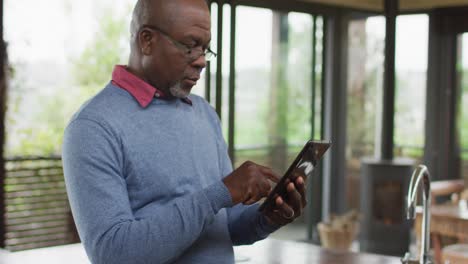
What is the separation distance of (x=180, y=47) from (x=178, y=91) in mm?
103

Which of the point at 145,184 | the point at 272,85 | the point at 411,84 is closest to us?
the point at 145,184

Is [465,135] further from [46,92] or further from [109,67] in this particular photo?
[46,92]

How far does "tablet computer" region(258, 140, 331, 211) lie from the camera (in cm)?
149

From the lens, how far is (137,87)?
5.23ft

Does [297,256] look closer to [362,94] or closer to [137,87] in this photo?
[137,87]

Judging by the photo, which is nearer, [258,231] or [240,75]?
[258,231]

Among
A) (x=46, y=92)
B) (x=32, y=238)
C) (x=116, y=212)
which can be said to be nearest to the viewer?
(x=116, y=212)

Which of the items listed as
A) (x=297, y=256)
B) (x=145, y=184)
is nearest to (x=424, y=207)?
(x=297, y=256)

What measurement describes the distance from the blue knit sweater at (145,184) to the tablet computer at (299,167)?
0.12 m

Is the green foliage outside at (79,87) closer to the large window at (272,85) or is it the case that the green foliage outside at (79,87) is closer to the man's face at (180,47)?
the large window at (272,85)

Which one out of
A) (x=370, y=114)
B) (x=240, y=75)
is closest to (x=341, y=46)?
(x=370, y=114)

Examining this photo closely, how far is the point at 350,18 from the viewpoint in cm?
673

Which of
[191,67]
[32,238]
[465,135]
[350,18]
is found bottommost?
[32,238]

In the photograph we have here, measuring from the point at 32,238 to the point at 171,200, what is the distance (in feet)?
13.8
